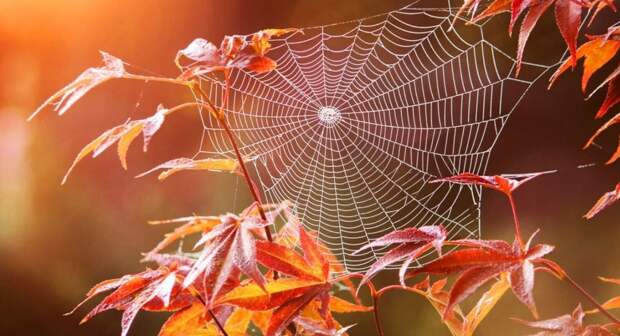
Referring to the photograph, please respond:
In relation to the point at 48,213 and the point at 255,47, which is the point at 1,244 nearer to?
the point at 48,213

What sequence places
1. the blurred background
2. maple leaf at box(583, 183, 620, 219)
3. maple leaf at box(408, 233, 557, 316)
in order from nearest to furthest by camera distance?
maple leaf at box(408, 233, 557, 316) < maple leaf at box(583, 183, 620, 219) < the blurred background

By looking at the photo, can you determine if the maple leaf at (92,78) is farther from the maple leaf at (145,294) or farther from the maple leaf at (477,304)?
the maple leaf at (477,304)

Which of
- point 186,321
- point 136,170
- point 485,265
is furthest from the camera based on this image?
point 136,170

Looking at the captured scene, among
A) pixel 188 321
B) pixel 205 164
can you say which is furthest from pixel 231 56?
pixel 188 321

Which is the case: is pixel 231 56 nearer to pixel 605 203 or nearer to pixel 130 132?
pixel 130 132

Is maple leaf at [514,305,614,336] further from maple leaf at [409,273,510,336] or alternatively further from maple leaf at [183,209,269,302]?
maple leaf at [183,209,269,302]

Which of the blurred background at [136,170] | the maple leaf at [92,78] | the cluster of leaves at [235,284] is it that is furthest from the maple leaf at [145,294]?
the blurred background at [136,170]

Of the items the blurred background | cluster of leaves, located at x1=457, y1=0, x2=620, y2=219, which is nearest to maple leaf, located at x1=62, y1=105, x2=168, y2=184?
cluster of leaves, located at x1=457, y1=0, x2=620, y2=219
